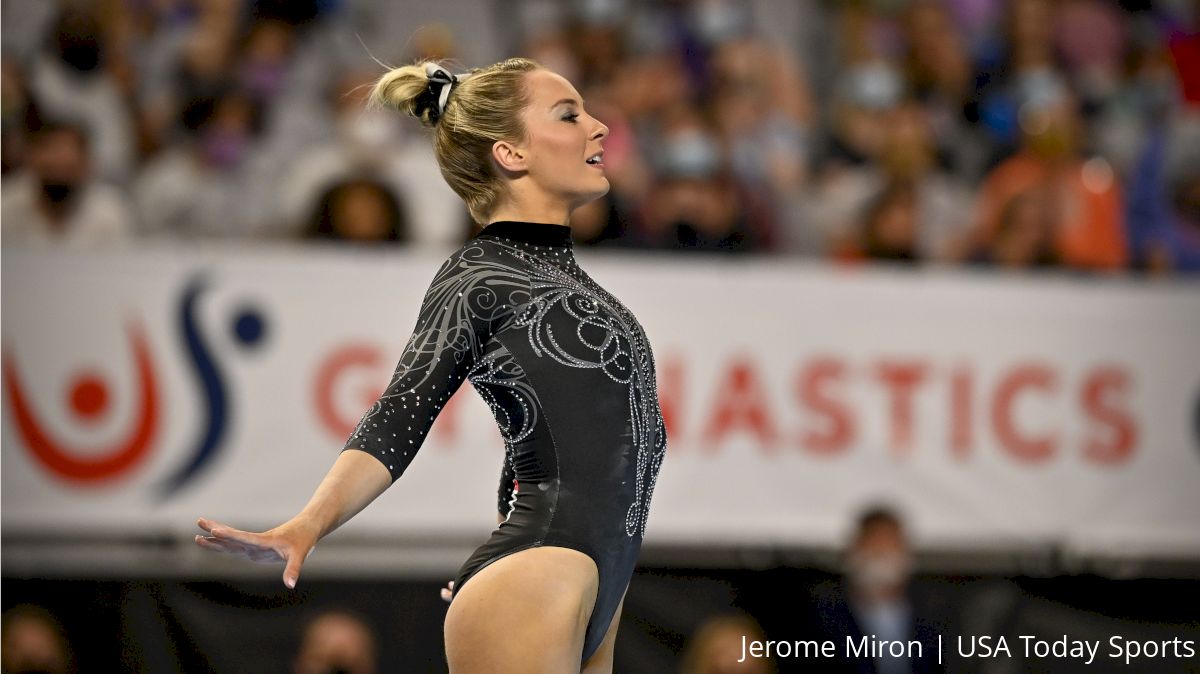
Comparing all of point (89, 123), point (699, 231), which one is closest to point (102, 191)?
point (89, 123)

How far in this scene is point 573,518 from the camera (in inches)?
102

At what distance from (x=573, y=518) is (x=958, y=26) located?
6103 mm

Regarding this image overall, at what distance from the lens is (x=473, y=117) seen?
2857 mm

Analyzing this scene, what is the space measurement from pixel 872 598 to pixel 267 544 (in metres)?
3.42

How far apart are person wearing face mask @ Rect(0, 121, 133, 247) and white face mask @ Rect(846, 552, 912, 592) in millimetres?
2958

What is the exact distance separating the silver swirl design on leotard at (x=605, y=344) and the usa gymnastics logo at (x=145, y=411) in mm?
2676

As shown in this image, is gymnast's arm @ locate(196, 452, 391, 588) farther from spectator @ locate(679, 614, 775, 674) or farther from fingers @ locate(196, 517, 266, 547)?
spectator @ locate(679, 614, 775, 674)

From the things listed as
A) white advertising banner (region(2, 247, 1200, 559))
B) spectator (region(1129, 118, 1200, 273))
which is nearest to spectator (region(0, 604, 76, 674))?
white advertising banner (region(2, 247, 1200, 559))

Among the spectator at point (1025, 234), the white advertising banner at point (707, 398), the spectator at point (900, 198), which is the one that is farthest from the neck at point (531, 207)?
the spectator at point (1025, 234)

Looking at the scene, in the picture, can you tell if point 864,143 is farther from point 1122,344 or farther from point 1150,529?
point 1150,529

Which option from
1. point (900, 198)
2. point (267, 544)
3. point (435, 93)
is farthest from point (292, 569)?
point (900, 198)

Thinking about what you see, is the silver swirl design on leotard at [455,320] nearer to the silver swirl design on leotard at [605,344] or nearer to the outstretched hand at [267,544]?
the silver swirl design on leotard at [605,344]

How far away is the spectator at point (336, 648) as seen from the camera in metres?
4.96

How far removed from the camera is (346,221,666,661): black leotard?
8.46 ft
